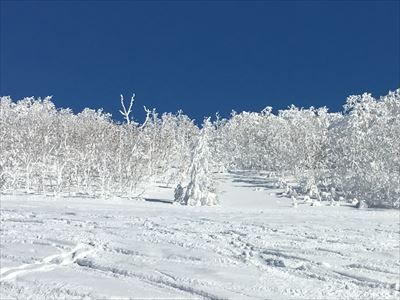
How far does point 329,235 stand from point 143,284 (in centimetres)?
801

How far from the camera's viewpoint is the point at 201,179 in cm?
2933

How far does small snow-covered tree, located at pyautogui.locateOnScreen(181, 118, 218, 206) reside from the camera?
94.4ft

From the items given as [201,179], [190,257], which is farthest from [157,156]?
[190,257]

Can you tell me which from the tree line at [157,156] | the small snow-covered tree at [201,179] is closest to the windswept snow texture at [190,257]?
the small snow-covered tree at [201,179]

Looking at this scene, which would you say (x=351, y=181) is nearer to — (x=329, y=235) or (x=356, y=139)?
(x=356, y=139)

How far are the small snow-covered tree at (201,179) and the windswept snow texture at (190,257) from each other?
10.5 meters

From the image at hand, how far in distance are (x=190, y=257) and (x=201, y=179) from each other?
18425 millimetres

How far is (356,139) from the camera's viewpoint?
39094 millimetres

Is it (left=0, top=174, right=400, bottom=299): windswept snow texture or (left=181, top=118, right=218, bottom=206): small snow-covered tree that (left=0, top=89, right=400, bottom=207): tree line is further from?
(left=0, top=174, right=400, bottom=299): windswept snow texture

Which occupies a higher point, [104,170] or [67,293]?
[104,170]

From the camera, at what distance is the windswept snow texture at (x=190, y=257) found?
8453 mm

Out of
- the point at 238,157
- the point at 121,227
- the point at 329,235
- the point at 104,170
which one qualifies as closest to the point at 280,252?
the point at 329,235

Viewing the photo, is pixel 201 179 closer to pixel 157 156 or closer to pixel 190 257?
pixel 157 156

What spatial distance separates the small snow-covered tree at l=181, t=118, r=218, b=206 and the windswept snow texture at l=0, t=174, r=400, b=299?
414 inches
